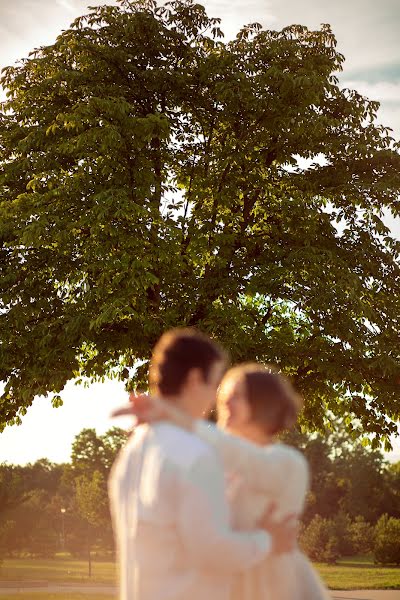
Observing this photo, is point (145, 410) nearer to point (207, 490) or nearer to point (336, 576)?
point (207, 490)

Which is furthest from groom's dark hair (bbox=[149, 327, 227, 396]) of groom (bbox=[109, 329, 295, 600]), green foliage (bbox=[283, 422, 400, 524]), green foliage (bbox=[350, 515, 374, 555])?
green foliage (bbox=[283, 422, 400, 524])

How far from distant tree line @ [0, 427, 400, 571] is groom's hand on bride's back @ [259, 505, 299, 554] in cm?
4421

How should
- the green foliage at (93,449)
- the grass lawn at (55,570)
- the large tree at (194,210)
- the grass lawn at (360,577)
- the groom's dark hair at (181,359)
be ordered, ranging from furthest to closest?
Result: the green foliage at (93,449)
the grass lawn at (55,570)
the grass lawn at (360,577)
the large tree at (194,210)
the groom's dark hair at (181,359)

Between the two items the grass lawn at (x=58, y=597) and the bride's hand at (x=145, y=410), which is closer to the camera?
the bride's hand at (x=145, y=410)

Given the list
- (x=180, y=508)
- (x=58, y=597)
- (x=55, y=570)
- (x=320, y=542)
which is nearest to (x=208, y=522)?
(x=180, y=508)

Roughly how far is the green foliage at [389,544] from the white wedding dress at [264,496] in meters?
43.8

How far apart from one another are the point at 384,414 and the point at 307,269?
13.2 feet

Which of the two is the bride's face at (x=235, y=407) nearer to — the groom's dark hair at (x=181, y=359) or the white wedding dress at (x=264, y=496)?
the white wedding dress at (x=264, y=496)

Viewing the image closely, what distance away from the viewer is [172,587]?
→ 11.1 ft

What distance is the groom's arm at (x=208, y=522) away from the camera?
3.23m

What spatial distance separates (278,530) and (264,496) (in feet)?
0.50

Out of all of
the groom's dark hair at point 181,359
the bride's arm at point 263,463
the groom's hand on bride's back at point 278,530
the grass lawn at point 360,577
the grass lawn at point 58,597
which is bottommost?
the grass lawn at point 360,577

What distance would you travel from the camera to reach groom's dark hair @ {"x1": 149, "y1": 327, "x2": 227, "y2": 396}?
351 centimetres

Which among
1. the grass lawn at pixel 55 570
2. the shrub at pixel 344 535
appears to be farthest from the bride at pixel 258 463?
the shrub at pixel 344 535
